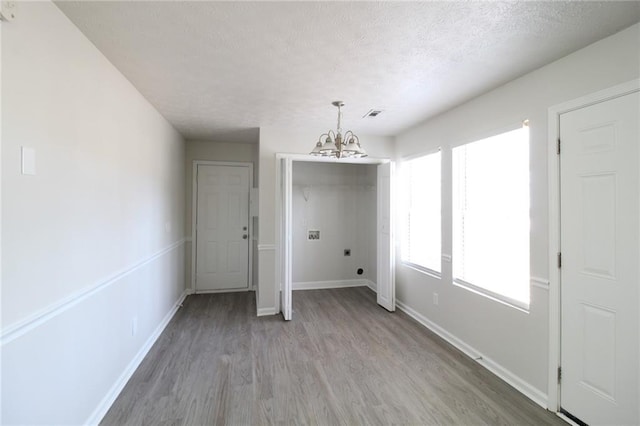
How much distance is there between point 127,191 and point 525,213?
130 inches

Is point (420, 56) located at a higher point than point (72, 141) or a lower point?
higher

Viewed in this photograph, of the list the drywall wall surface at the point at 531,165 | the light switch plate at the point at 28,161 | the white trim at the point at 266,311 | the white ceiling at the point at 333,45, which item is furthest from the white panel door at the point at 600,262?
the light switch plate at the point at 28,161

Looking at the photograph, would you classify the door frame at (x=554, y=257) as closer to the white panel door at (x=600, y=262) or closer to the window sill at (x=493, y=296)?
the white panel door at (x=600, y=262)

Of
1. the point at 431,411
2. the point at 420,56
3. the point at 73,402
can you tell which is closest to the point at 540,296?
the point at 431,411

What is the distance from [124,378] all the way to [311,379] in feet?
4.97

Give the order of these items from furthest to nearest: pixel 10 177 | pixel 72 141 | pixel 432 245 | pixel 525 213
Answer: pixel 432 245, pixel 525 213, pixel 72 141, pixel 10 177

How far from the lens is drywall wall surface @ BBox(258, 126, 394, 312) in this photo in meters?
3.92

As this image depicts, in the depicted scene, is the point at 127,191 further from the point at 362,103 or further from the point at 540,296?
the point at 540,296

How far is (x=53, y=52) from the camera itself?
1.56 metres

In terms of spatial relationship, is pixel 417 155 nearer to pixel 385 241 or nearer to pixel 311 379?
pixel 385 241

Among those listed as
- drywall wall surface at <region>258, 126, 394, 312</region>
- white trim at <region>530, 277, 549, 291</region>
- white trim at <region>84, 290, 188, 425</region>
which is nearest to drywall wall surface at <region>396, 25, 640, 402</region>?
white trim at <region>530, 277, 549, 291</region>

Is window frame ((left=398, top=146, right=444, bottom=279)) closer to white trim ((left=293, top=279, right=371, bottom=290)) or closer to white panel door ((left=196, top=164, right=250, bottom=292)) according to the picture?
white trim ((left=293, top=279, right=371, bottom=290))

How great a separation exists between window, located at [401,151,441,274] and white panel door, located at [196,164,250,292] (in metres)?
2.64

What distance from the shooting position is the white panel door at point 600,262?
174 centimetres
